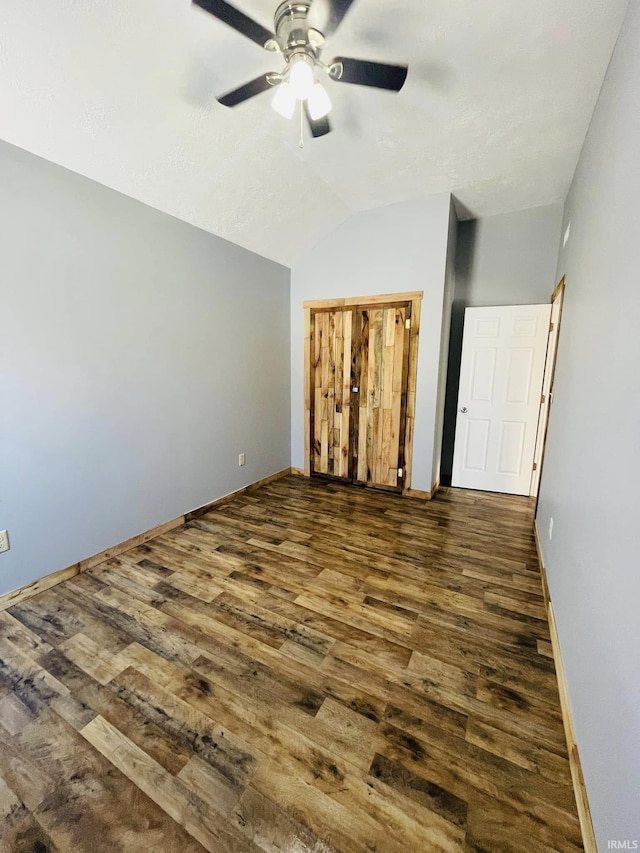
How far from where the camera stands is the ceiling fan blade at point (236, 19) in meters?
1.22

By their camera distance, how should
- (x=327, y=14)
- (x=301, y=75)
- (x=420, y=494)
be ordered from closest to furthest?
1. (x=327, y=14)
2. (x=301, y=75)
3. (x=420, y=494)

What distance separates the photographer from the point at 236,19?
130cm

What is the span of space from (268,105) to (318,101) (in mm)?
739

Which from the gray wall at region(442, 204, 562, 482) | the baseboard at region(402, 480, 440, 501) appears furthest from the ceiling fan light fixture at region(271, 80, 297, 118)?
the baseboard at region(402, 480, 440, 501)

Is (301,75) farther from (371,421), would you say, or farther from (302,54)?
(371,421)

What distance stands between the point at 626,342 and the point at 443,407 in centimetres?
270

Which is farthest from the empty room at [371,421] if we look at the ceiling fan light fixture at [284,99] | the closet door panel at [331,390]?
the closet door panel at [331,390]

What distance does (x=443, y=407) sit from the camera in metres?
3.78

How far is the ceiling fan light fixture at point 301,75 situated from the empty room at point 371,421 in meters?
0.02

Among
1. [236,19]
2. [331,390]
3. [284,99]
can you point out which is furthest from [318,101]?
[331,390]

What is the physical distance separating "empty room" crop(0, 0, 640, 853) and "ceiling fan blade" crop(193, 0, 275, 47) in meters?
0.01

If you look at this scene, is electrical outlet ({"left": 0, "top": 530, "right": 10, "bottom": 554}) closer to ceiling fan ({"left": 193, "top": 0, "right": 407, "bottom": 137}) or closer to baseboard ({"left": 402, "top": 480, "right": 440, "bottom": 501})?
ceiling fan ({"left": 193, "top": 0, "right": 407, "bottom": 137})

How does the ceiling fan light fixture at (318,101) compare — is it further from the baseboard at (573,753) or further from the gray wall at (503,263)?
the baseboard at (573,753)

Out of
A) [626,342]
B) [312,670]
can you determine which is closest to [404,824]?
[312,670]
